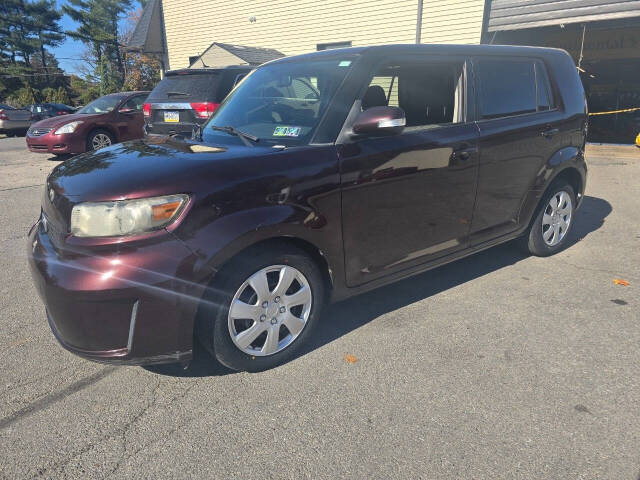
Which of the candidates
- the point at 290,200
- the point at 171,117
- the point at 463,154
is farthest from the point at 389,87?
the point at 171,117

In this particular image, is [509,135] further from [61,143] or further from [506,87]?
[61,143]

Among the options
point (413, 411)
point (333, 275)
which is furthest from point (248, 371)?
point (413, 411)

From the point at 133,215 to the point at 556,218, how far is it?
3965 mm

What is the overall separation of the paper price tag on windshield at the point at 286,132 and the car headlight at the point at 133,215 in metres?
0.89

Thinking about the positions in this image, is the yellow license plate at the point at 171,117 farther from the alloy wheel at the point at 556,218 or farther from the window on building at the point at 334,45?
the window on building at the point at 334,45

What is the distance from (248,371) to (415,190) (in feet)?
5.27

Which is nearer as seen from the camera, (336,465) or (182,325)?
(336,465)

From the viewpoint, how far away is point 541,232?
4457 mm

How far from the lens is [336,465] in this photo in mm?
2098

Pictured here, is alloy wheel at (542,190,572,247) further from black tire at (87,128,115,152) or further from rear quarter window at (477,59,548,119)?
black tire at (87,128,115,152)

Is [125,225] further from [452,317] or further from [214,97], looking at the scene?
[214,97]

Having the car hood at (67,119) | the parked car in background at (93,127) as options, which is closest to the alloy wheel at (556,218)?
the parked car in background at (93,127)

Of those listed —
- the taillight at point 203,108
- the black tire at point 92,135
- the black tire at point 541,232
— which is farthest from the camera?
the black tire at point 92,135

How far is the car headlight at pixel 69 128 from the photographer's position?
10664mm
